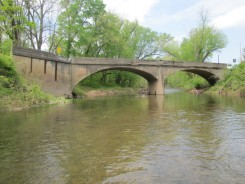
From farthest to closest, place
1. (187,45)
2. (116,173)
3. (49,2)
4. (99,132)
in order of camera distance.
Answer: (187,45), (49,2), (99,132), (116,173)

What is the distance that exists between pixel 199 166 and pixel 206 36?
1968 inches

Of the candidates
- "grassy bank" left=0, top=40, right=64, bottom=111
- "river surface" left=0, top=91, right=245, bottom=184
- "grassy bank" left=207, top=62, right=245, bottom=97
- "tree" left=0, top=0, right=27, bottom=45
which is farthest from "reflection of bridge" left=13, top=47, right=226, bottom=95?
"river surface" left=0, top=91, right=245, bottom=184

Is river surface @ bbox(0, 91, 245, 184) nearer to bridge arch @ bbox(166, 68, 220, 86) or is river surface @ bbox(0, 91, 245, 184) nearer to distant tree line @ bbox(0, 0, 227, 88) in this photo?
distant tree line @ bbox(0, 0, 227, 88)

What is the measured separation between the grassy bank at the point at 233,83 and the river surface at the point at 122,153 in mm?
23485

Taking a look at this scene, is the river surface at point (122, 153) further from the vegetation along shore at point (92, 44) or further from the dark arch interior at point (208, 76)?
the dark arch interior at point (208, 76)

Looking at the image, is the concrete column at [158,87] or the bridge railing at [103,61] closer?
the bridge railing at [103,61]

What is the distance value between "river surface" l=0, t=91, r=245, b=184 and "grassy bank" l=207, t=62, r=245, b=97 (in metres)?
23.5

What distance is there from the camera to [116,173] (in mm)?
5906

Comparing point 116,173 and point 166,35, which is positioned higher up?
point 166,35

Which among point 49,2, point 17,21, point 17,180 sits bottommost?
point 17,180

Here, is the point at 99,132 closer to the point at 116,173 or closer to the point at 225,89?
the point at 116,173

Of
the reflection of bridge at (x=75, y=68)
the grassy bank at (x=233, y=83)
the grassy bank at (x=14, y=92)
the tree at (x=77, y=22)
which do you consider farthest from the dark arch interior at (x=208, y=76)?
the grassy bank at (x=14, y=92)

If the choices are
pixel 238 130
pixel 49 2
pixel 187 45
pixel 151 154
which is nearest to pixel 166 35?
pixel 187 45

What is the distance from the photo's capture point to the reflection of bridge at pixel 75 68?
24.4 m
